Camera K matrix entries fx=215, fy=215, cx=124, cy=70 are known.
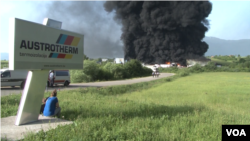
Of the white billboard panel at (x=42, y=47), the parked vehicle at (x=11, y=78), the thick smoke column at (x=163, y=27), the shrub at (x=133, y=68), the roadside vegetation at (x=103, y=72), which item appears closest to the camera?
the white billboard panel at (x=42, y=47)

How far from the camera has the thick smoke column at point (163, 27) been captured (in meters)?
73.1

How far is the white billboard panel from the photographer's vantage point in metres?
5.18

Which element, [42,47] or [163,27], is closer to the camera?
[42,47]

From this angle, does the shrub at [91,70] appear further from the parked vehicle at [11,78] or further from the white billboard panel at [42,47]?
the white billboard panel at [42,47]

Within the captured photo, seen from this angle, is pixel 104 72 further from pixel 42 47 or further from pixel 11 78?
pixel 42 47

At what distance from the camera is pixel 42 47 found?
5852 mm

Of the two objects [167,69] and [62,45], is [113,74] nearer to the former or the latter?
[62,45]

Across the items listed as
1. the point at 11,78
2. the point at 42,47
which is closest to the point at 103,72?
the point at 11,78

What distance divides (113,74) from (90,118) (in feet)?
96.2

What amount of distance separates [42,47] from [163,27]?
7163 cm

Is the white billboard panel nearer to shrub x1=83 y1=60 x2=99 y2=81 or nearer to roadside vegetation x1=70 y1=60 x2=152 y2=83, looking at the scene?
roadside vegetation x1=70 y1=60 x2=152 y2=83

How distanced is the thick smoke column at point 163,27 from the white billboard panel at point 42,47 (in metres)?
69.0

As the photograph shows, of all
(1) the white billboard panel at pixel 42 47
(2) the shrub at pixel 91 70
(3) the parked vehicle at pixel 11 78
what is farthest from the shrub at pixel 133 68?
(1) the white billboard panel at pixel 42 47

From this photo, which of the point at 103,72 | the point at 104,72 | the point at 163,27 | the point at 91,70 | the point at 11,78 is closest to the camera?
the point at 11,78
